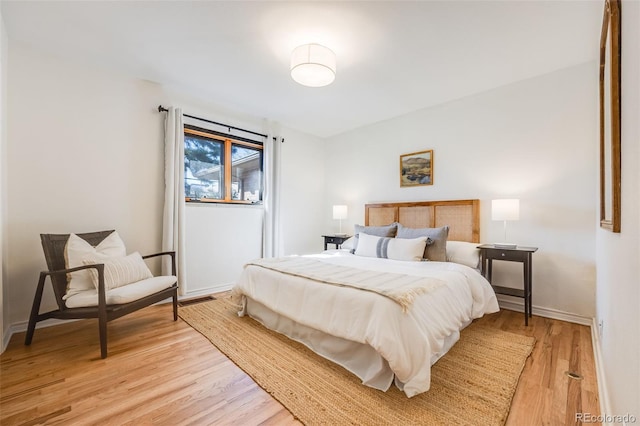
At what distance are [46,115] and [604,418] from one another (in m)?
4.80

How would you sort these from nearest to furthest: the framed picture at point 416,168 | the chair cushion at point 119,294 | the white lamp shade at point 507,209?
the chair cushion at point 119,294 → the white lamp shade at point 507,209 → the framed picture at point 416,168

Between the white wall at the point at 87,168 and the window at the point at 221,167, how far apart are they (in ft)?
0.75

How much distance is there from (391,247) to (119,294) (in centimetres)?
265

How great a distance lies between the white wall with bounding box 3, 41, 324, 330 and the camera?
250 cm

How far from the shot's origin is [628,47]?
1058mm

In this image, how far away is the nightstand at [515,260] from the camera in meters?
2.65

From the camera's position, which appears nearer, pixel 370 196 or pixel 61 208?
pixel 61 208

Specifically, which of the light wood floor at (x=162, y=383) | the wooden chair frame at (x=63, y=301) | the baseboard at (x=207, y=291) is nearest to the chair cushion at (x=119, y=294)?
the wooden chair frame at (x=63, y=301)

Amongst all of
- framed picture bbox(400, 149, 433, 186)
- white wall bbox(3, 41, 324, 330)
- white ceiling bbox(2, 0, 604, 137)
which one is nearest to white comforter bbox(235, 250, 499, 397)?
white wall bbox(3, 41, 324, 330)

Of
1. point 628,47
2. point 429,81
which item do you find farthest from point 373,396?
point 429,81

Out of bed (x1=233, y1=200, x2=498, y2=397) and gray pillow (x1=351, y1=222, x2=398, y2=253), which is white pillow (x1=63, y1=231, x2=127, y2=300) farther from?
gray pillow (x1=351, y1=222, x2=398, y2=253)

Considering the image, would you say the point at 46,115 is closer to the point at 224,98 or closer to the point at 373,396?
the point at 224,98

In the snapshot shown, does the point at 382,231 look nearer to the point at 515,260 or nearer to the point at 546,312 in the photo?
the point at 515,260

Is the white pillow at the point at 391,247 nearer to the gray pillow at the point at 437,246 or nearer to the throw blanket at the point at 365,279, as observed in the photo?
the gray pillow at the point at 437,246
